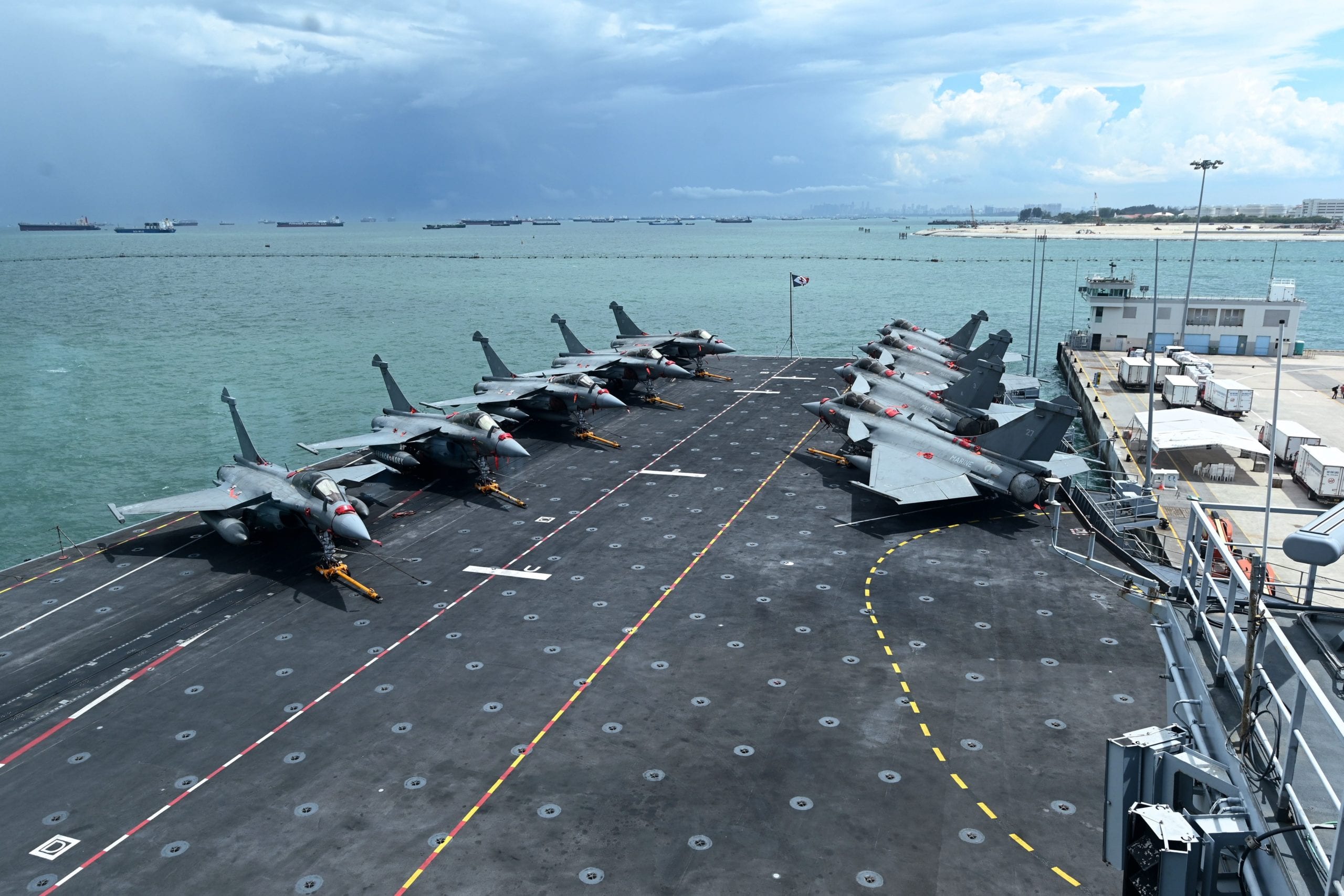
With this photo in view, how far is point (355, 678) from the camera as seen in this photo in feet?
76.6

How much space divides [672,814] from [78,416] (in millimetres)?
80582

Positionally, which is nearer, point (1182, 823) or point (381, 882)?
point (1182, 823)

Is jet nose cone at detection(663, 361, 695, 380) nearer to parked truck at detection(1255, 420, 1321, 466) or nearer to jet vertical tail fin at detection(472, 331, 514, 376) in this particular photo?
jet vertical tail fin at detection(472, 331, 514, 376)

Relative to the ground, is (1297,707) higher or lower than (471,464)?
higher

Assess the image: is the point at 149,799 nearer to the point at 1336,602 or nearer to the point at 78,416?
the point at 1336,602

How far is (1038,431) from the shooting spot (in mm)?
34875

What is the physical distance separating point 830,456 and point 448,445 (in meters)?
21.4

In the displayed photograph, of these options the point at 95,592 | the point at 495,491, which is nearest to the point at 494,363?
the point at 495,491

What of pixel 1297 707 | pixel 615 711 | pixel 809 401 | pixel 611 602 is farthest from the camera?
pixel 809 401

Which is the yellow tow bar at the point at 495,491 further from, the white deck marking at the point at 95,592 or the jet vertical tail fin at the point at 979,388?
the jet vertical tail fin at the point at 979,388

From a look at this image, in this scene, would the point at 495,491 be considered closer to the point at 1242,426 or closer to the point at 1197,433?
the point at 1197,433

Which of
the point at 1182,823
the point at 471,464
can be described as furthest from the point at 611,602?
the point at 1182,823

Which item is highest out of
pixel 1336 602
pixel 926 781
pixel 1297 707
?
pixel 1297 707

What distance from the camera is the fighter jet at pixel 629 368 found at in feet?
195
